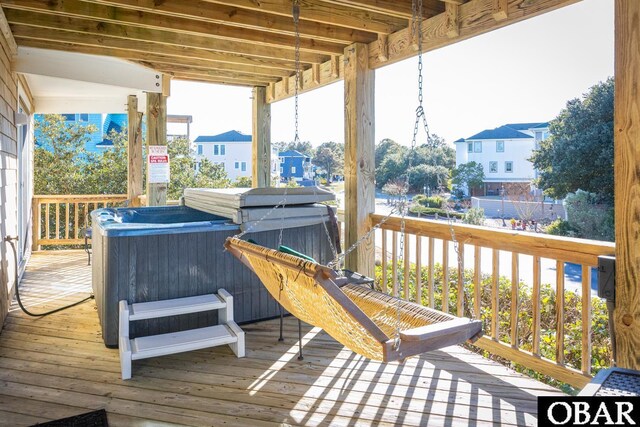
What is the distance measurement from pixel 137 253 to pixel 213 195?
100 centimetres

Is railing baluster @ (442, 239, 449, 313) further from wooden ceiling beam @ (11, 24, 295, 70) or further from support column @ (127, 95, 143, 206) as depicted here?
support column @ (127, 95, 143, 206)

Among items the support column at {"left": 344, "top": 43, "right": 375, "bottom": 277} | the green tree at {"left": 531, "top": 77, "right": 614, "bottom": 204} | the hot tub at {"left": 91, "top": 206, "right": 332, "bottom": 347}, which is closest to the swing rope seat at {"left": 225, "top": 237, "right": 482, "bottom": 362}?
the hot tub at {"left": 91, "top": 206, "right": 332, "bottom": 347}

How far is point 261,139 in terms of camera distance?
6156 millimetres

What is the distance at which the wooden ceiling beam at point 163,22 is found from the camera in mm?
3355

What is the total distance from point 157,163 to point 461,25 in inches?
149

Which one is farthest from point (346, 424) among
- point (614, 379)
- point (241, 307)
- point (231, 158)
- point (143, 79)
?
point (231, 158)

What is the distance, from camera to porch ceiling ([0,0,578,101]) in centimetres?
316

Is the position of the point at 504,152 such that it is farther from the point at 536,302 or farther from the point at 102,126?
the point at 102,126

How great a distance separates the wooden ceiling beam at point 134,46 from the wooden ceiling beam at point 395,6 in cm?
179

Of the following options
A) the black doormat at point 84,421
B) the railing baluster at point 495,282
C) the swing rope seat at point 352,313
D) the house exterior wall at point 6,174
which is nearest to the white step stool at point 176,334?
the black doormat at point 84,421

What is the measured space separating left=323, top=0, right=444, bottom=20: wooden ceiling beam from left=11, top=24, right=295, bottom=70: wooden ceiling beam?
1.79 meters

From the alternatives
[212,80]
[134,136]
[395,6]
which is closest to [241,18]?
[395,6]

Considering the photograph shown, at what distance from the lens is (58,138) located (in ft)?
37.9

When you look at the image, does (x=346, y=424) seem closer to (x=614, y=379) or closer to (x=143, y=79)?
(x=614, y=379)
